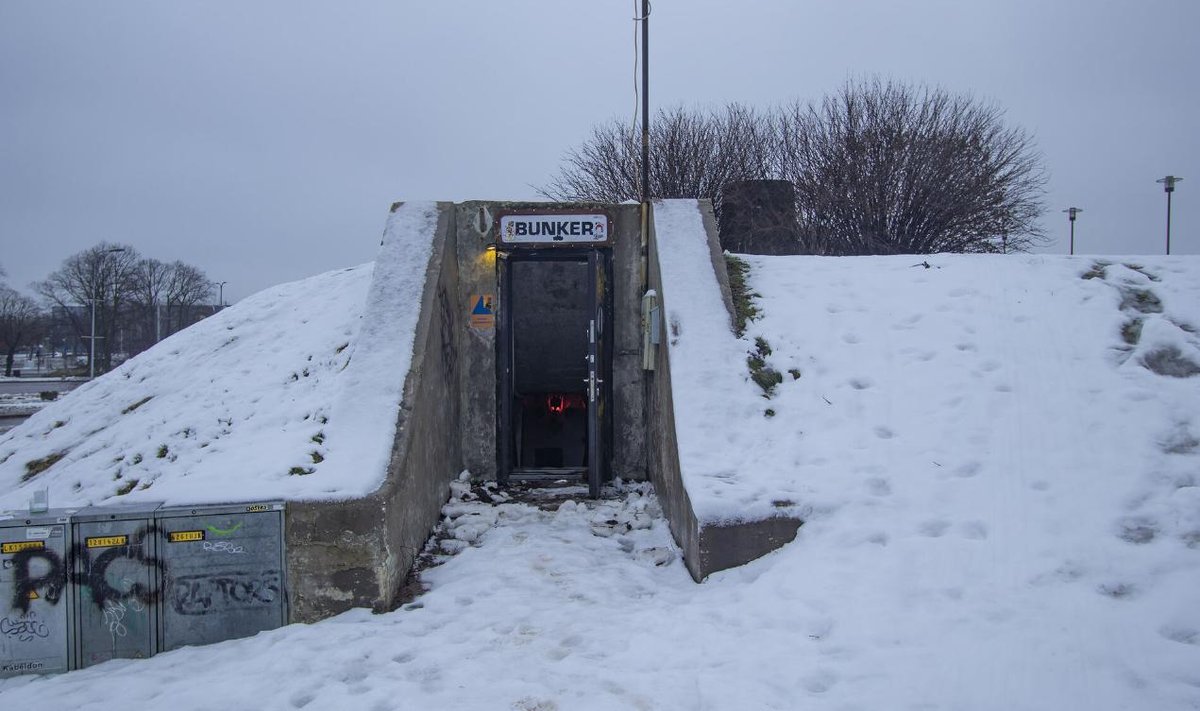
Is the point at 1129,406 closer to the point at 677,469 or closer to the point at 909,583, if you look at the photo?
the point at 909,583

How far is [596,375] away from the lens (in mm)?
7633

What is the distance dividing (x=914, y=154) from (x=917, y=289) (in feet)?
36.0

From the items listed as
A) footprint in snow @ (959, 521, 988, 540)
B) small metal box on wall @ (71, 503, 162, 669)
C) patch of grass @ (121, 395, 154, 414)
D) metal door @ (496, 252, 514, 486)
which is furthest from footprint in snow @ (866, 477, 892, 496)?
patch of grass @ (121, 395, 154, 414)

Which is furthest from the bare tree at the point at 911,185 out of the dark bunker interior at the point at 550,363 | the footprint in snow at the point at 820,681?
the footprint in snow at the point at 820,681

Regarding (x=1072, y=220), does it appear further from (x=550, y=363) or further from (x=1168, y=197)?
(x=550, y=363)

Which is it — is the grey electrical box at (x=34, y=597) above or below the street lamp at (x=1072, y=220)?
below

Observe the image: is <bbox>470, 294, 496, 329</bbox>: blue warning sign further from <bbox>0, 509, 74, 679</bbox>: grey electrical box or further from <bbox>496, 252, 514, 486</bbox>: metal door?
<bbox>0, 509, 74, 679</bbox>: grey electrical box

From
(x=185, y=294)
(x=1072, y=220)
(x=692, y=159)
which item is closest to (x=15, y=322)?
(x=185, y=294)

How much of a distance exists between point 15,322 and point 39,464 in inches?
2297

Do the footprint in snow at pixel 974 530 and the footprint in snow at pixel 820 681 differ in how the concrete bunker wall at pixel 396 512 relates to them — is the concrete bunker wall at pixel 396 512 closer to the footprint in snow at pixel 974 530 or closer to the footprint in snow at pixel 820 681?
the footprint in snow at pixel 820 681

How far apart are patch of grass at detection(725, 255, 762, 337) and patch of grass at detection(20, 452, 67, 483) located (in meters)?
6.95

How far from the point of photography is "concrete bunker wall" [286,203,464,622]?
4.73m

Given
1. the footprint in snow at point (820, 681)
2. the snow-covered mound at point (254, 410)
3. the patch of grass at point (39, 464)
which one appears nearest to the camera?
the footprint in snow at point (820, 681)

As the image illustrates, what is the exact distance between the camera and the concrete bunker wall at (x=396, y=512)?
4727 millimetres
